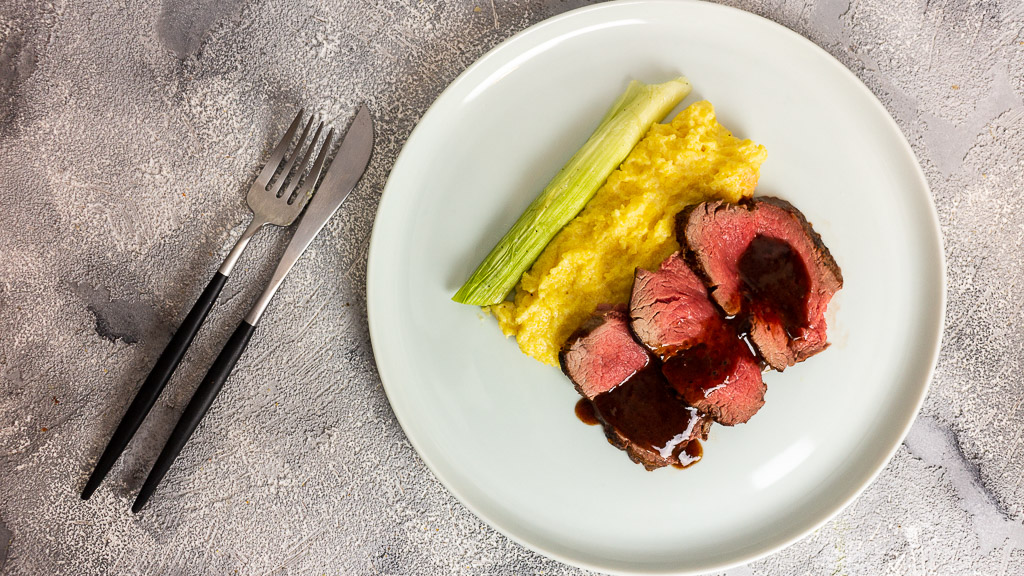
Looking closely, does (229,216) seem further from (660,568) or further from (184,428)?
(660,568)

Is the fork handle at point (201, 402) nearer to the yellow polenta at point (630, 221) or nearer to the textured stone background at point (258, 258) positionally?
the textured stone background at point (258, 258)

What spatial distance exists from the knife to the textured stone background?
8 centimetres

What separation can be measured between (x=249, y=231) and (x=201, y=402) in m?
0.78

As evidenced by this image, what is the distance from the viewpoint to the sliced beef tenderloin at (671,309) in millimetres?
2135

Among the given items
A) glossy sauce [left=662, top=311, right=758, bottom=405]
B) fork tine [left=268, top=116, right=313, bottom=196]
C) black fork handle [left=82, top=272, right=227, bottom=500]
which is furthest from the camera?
fork tine [left=268, top=116, right=313, bottom=196]

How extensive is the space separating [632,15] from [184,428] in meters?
2.69

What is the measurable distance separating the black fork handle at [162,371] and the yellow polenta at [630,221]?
4.39 feet

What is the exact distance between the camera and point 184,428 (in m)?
2.23

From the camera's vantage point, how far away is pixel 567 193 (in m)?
2.20

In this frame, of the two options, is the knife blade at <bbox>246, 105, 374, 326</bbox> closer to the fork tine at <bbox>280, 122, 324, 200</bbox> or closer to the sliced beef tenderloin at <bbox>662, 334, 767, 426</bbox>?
the fork tine at <bbox>280, 122, 324, 200</bbox>

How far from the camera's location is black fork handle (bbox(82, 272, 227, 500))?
2.22 meters

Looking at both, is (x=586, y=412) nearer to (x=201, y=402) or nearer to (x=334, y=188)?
(x=334, y=188)

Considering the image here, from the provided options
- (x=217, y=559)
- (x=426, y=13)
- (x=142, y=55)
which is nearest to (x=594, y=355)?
(x=426, y=13)

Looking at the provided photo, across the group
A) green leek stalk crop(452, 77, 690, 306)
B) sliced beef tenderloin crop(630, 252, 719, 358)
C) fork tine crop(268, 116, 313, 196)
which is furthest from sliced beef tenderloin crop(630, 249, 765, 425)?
fork tine crop(268, 116, 313, 196)
